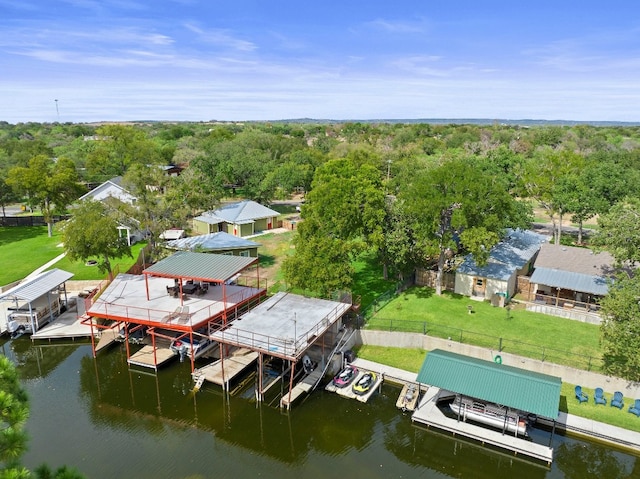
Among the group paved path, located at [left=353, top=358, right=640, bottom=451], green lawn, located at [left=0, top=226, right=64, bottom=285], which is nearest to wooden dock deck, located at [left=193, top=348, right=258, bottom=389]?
paved path, located at [left=353, top=358, right=640, bottom=451]

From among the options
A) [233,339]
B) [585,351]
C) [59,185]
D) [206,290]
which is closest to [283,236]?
[206,290]

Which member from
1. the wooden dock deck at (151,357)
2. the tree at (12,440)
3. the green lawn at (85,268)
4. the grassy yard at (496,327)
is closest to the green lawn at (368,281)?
the grassy yard at (496,327)

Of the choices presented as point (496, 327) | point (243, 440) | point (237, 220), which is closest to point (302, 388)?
point (243, 440)

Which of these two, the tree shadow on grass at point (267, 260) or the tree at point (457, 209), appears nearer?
the tree at point (457, 209)

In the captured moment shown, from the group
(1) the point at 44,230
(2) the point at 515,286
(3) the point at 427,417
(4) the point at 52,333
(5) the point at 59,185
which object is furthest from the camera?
(1) the point at 44,230

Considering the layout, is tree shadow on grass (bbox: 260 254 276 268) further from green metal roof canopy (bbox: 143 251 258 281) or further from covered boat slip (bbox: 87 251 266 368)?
green metal roof canopy (bbox: 143 251 258 281)

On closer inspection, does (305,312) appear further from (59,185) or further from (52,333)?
(59,185)

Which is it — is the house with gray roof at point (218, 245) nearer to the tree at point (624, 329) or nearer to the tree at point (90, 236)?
the tree at point (90, 236)
